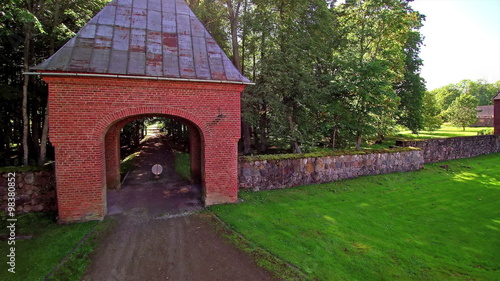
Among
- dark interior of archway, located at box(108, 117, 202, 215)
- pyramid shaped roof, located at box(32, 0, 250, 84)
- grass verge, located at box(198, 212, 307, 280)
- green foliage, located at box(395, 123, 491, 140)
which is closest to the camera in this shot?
grass verge, located at box(198, 212, 307, 280)

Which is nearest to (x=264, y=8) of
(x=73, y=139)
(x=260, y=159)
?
(x=260, y=159)

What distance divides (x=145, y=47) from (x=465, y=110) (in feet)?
161

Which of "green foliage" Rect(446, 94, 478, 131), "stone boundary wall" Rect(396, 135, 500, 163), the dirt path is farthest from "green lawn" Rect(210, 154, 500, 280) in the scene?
"green foliage" Rect(446, 94, 478, 131)

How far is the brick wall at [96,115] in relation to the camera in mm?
7094

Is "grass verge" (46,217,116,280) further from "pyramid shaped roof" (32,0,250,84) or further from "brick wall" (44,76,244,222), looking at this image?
"pyramid shaped roof" (32,0,250,84)

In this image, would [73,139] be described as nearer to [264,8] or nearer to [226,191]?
[226,191]

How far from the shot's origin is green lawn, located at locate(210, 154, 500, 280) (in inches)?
221

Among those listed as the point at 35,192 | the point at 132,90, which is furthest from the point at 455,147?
the point at 35,192

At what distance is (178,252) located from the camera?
19.5ft

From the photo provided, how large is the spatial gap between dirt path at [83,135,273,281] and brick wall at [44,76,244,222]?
4.16 feet

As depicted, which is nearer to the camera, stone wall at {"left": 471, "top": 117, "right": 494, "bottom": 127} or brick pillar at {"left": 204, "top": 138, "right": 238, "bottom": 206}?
brick pillar at {"left": 204, "top": 138, "right": 238, "bottom": 206}

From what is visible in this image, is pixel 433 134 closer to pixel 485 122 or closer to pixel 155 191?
pixel 485 122

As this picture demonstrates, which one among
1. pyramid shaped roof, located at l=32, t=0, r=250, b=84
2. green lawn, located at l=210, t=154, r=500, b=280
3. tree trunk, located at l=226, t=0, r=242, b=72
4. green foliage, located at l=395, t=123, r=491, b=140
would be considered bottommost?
green lawn, located at l=210, t=154, r=500, b=280

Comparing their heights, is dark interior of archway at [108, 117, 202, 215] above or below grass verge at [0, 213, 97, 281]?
above
